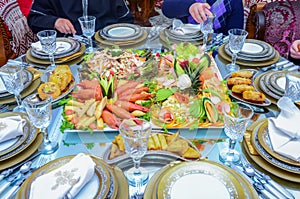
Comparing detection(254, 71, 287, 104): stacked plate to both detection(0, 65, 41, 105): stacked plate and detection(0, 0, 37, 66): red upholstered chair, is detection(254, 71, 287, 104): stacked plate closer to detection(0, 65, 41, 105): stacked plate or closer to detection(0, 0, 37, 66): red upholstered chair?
detection(0, 65, 41, 105): stacked plate

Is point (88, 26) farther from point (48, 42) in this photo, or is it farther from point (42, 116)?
point (42, 116)

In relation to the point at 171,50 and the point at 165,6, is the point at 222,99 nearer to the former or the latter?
the point at 171,50

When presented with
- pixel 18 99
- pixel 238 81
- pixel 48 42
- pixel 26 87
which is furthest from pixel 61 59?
pixel 238 81

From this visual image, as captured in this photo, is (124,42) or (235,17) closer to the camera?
(124,42)

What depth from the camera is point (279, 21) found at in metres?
2.22

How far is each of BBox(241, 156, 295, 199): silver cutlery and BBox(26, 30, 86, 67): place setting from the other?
39.0 inches

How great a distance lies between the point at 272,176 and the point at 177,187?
0.29m

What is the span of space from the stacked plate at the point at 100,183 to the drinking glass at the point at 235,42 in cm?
85

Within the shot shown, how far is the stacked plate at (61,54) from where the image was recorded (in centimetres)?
162

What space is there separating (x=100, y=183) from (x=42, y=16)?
159 cm

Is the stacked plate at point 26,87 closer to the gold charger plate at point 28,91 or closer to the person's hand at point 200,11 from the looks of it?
the gold charger plate at point 28,91

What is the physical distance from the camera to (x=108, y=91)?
4.21ft

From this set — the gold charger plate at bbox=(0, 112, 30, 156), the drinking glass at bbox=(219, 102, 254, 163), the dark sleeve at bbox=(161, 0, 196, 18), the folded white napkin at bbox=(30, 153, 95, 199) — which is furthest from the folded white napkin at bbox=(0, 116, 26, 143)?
the dark sleeve at bbox=(161, 0, 196, 18)

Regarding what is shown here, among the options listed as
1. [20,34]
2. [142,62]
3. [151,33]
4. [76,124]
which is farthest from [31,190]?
[20,34]
